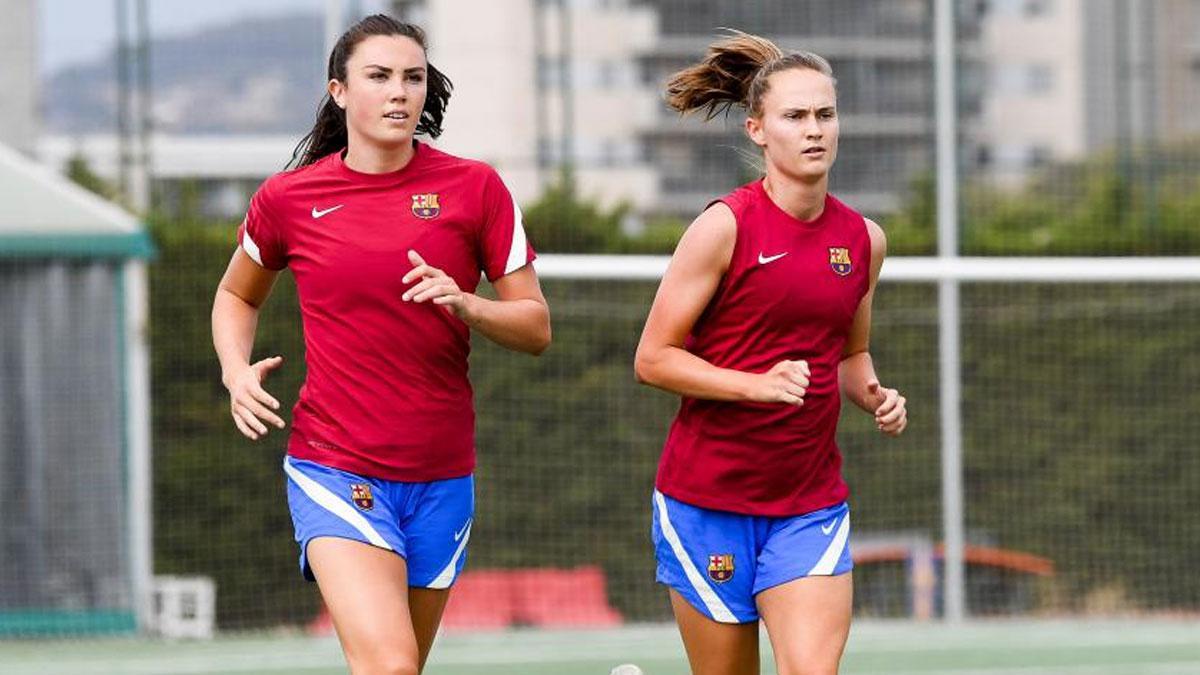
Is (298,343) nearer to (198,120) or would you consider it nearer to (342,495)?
(198,120)

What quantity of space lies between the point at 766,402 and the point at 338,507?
3.24 ft

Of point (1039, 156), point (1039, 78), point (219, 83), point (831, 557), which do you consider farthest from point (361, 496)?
point (1039, 78)

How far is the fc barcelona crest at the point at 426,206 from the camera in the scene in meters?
4.96

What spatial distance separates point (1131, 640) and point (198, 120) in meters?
7.93

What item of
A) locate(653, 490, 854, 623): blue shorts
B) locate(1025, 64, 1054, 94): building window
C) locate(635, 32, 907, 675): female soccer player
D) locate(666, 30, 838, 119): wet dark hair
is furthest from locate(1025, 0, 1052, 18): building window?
locate(653, 490, 854, 623): blue shorts

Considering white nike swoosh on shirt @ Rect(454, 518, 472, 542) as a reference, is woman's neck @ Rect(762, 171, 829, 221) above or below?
above

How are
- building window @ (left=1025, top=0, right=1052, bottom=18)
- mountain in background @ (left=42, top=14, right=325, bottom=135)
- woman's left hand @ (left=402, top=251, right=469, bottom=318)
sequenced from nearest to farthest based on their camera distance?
woman's left hand @ (left=402, top=251, right=469, bottom=318), mountain in background @ (left=42, top=14, right=325, bottom=135), building window @ (left=1025, top=0, right=1052, bottom=18)

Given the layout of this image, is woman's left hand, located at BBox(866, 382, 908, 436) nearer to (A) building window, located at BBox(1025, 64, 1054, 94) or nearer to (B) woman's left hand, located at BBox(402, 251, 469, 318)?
(B) woman's left hand, located at BBox(402, 251, 469, 318)

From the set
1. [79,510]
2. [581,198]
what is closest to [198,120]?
[581,198]

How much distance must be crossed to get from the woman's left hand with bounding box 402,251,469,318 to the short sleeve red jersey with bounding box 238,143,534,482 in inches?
8.0

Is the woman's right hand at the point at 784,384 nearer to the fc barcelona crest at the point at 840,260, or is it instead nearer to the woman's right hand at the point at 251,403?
the fc barcelona crest at the point at 840,260

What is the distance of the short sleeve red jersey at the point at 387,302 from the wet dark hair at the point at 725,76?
23.1 inches

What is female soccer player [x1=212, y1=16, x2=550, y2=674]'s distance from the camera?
4902 millimetres

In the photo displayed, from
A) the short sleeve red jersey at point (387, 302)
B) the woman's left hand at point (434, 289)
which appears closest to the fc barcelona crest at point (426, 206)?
the short sleeve red jersey at point (387, 302)
